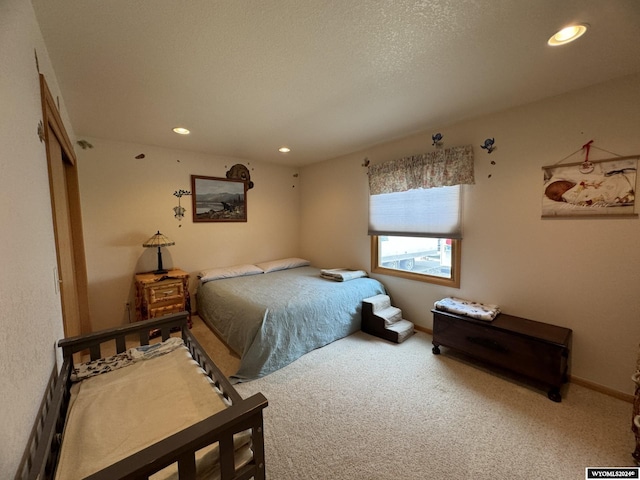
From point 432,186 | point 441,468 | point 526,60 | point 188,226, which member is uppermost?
point 526,60

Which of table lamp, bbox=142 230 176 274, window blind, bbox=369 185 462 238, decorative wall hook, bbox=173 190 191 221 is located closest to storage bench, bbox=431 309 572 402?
window blind, bbox=369 185 462 238

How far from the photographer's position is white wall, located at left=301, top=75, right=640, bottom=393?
1888mm

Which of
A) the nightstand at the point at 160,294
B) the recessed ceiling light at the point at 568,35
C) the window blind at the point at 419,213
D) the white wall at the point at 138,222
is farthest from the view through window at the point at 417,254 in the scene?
the nightstand at the point at 160,294

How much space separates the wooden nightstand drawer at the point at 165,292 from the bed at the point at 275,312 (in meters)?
0.31

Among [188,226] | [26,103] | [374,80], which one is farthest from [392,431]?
[188,226]

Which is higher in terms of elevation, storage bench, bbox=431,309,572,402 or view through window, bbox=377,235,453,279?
view through window, bbox=377,235,453,279

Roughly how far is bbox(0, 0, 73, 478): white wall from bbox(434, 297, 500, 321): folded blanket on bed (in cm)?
272

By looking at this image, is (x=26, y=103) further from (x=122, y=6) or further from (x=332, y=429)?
(x=332, y=429)

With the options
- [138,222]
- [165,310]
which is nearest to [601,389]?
[165,310]

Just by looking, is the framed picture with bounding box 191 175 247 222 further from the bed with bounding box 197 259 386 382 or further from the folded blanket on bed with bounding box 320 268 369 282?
the folded blanket on bed with bounding box 320 268 369 282

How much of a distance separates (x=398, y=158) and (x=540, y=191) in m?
1.45

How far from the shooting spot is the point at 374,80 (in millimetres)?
1830

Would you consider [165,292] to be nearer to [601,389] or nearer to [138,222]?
[138,222]

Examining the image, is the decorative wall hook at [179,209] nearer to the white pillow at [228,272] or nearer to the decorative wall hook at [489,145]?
the white pillow at [228,272]
